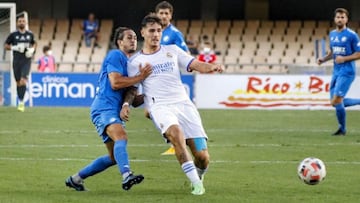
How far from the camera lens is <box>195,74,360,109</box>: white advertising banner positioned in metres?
29.7

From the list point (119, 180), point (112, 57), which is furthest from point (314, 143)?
point (112, 57)

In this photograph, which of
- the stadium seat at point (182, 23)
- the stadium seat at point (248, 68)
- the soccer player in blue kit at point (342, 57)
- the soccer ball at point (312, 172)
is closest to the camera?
the soccer ball at point (312, 172)

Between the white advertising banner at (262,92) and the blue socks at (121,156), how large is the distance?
1822 centimetres

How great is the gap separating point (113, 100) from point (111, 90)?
12cm

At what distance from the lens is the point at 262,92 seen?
2983 centimetres

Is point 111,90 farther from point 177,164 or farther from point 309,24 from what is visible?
point 309,24

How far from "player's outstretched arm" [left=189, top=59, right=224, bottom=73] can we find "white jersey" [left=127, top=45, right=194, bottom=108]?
93mm

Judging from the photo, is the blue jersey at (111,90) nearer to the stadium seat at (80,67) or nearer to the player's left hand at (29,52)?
the player's left hand at (29,52)

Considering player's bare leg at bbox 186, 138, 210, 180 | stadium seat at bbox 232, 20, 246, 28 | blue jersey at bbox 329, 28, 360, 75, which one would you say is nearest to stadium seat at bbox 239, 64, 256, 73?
stadium seat at bbox 232, 20, 246, 28

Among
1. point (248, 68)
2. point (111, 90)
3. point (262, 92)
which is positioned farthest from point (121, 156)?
point (248, 68)

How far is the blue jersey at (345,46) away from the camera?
65.6 ft

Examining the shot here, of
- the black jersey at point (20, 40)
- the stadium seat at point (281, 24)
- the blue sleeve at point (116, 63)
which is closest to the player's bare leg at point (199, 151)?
the blue sleeve at point (116, 63)

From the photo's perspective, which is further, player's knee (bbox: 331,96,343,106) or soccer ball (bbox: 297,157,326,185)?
player's knee (bbox: 331,96,343,106)

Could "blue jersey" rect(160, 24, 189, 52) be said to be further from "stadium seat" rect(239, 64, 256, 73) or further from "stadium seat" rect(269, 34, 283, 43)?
"stadium seat" rect(269, 34, 283, 43)
